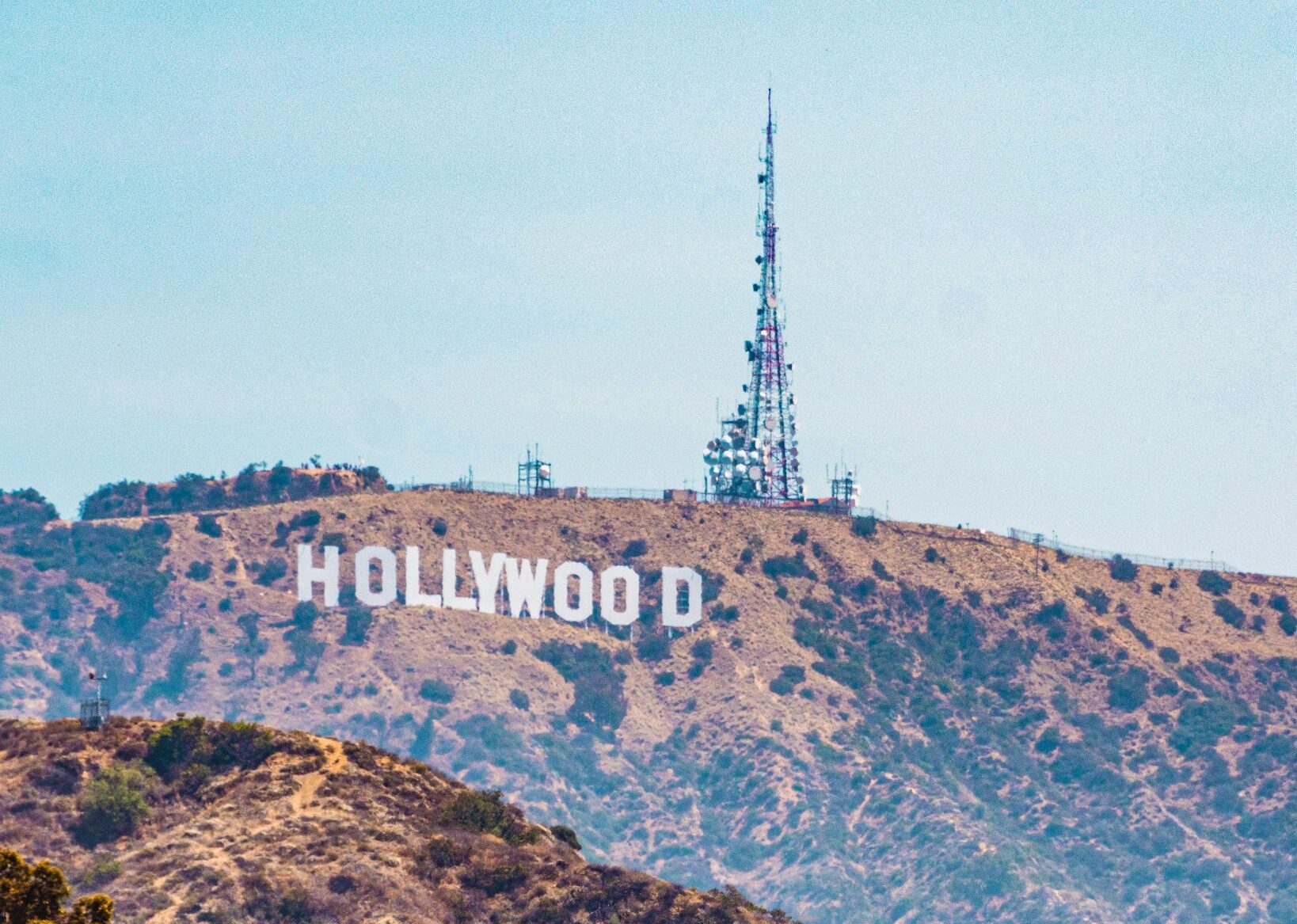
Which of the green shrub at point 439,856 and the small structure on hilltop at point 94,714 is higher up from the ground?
the small structure on hilltop at point 94,714

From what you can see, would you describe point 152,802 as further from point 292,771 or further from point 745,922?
point 745,922

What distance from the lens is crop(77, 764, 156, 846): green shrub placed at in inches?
3974

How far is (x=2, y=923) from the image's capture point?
64.4 m

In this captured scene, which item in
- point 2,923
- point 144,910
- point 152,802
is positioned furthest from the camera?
point 152,802

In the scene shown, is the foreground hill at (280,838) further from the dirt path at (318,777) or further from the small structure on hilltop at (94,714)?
the small structure on hilltop at (94,714)

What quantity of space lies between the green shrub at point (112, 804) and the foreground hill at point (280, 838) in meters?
0.07

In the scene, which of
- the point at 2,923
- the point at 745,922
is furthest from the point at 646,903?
the point at 2,923

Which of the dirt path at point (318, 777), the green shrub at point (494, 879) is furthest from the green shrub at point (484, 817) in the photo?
the dirt path at point (318, 777)

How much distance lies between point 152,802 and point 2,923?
132 feet

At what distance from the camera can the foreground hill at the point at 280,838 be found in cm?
9788

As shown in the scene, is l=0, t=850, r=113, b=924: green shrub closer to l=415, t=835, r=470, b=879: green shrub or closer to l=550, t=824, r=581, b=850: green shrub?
l=415, t=835, r=470, b=879: green shrub

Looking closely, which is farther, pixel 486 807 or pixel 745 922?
Result: pixel 486 807

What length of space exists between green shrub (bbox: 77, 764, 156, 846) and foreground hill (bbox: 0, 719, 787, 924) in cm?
7

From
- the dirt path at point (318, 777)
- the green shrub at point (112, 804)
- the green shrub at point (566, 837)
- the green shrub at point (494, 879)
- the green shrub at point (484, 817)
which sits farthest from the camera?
the green shrub at point (566, 837)
